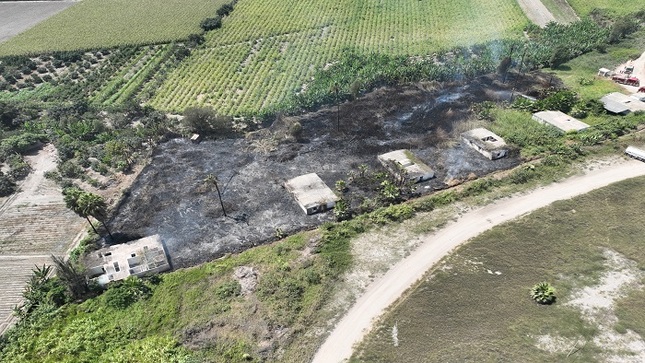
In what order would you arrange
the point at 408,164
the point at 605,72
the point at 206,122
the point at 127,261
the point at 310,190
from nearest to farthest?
the point at 127,261 < the point at 310,190 < the point at 408,164 < the point at 206,122 < the point at 605,72

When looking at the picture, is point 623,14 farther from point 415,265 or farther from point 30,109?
point 30,109

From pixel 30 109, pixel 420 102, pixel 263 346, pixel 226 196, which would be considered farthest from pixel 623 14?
pixel 30 109

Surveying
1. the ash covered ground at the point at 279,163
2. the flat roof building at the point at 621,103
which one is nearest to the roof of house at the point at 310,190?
the ash covered ground at the point at 279,163

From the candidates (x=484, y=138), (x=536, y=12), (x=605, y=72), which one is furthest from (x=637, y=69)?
(x=484, y=138)

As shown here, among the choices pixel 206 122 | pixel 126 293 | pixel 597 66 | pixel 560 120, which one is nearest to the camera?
pixel 126 293

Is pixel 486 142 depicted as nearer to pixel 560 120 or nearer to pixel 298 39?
pixel 560 120
